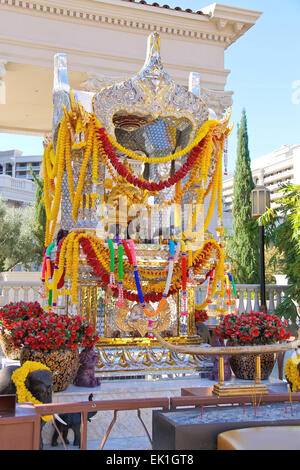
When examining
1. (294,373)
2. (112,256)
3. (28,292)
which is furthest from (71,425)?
(28,292)

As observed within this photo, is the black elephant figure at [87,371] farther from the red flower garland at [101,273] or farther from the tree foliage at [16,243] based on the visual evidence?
the tree foliage at [16,243]

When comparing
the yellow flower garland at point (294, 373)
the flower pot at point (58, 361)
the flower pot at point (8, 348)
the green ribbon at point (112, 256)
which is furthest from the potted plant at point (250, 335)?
the flower pot at point (8, 348)

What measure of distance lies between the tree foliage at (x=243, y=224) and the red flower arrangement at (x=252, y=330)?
534 inches

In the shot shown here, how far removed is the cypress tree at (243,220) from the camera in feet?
68.8

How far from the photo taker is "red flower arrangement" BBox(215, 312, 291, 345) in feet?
23.4

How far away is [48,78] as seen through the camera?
1548 cm

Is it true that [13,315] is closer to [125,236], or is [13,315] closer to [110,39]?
[125,236]

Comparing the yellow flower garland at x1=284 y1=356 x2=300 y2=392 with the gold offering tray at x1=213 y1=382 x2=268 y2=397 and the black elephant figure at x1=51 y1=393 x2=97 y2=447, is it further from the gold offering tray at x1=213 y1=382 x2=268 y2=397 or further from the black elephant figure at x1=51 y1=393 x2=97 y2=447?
the black elephant figure at x1=51 y1=393 x2=97 y2=447

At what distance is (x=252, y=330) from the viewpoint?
23.3 ft

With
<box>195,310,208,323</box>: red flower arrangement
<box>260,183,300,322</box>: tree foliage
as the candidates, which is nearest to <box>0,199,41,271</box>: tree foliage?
<box>260,183,300,322</box>: tree foliage

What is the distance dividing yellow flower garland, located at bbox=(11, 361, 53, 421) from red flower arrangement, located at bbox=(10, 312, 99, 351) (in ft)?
1.32

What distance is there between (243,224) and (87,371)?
16848 millimetres

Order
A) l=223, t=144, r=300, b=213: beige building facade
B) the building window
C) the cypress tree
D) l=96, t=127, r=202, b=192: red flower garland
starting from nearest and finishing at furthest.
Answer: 1. l=96, t=127, r=202, b=192: red flower garland
2. the cypress tree
3. l=223, t=144, r=300, b=213: beige building facade
4. the building window
